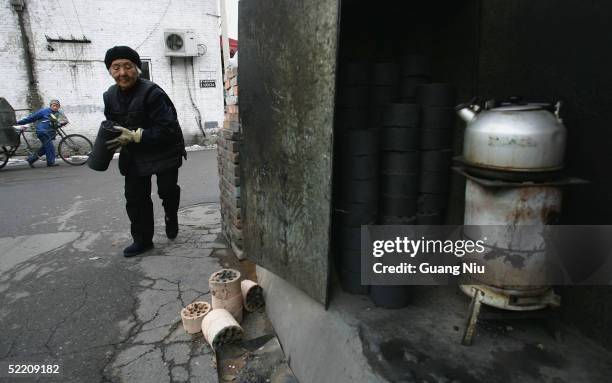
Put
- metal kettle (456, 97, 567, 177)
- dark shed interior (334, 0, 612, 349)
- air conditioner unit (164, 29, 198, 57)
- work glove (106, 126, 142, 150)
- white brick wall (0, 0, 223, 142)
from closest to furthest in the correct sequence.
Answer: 1. metal kettle (456, 97, 567, 177)
2. dark shed interior (334, 0, 612, 349)
3. work glove (106, 126, 142, 150)
4. white brick wall (0, 0, 223, 142)
5. air conditioner unit (164, 29, 198, 57)

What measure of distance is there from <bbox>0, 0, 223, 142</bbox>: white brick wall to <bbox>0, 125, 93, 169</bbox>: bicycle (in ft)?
3.15

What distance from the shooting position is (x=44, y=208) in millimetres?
5848

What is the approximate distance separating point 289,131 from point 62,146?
10.4m

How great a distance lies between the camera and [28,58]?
35.6ft

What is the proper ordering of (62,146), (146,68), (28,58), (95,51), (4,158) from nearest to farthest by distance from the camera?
(4,158)
(62,146)
(28,58)
(95,51)
(146,68)

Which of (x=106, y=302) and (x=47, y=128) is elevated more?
(x=47, y=128)

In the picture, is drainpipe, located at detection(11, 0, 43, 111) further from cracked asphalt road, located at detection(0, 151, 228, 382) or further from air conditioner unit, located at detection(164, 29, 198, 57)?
cracked asphalt road, located at detection(0, 151, 228, 382)

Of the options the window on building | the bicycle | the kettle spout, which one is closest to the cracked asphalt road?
the kettle spout

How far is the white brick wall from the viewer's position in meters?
10.8

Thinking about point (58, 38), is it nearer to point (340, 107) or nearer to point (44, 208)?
point (44, 208)

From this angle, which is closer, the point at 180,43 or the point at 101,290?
the point at 101,290

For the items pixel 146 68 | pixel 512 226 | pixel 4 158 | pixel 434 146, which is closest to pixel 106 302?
pixel 434 146

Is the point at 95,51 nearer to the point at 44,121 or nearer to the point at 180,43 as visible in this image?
the point at 180,43

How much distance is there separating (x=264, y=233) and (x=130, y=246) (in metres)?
1.99
